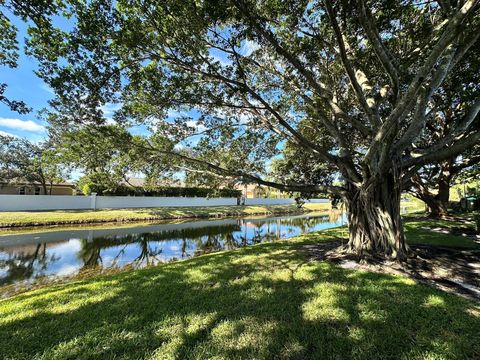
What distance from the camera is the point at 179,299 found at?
154 inches

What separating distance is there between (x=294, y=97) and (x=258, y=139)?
7.60ft

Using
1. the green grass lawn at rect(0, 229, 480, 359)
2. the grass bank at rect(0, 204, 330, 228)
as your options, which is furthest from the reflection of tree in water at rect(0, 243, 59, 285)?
the grass bank at rect(0, 204, 330, 228)

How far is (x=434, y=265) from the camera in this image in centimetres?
534

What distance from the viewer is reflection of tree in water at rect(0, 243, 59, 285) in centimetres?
710

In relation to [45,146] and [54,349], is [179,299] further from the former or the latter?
[45,146]

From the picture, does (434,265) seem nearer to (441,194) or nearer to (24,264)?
(24,264)

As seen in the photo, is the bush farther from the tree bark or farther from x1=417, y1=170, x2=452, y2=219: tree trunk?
x1=417, y1=170, x2=452, y2=219: tree trunk

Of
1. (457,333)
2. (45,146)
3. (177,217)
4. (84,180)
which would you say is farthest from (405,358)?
(45,146)

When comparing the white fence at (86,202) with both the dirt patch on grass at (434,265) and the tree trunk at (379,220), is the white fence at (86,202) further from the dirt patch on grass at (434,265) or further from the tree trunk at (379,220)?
the dirt patch on grass at (434,265)

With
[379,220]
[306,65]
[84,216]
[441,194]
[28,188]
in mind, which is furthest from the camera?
[28,188]

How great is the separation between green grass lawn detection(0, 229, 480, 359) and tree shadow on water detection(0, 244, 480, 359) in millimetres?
14

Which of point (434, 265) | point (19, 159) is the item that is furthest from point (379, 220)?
point (19, 159)

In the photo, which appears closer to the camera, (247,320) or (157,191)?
(247,320)

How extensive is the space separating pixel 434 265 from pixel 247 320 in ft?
15.5
